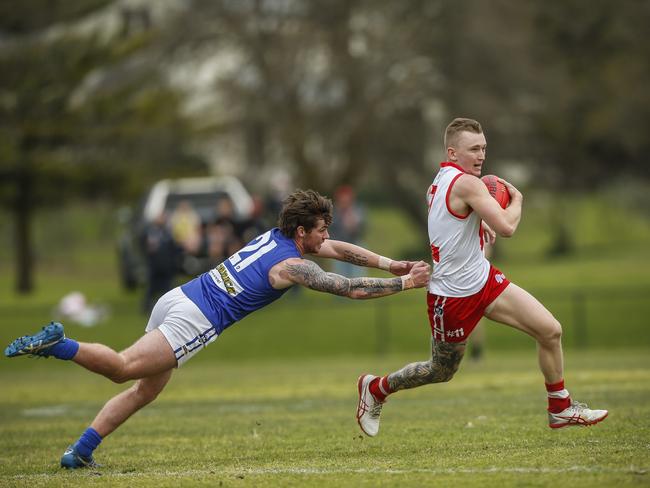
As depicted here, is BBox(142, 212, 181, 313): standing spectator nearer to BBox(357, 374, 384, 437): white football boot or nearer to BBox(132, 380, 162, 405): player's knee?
BBox(357, 374, 384, 437): white football boot

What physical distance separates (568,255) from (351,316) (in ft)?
47.3

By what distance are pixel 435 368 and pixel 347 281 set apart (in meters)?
1.07

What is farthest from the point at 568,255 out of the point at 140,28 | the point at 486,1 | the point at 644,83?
the point at 140,28

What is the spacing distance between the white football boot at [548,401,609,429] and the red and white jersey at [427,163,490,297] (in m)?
1.20

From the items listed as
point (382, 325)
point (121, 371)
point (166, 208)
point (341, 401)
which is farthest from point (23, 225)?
Answer: point (121, 371)

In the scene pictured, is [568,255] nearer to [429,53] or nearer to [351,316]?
[429,53]

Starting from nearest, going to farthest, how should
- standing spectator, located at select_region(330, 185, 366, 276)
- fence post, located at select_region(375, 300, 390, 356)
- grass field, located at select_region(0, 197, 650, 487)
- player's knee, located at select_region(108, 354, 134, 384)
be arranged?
grass field, located at select_region(0, 197, 650, 487), player's knee, located at select_region(108, 354, 134, 384), fence post, located at select_region(375, 300, 390, 356), standing spectator, located at select_region(330, 185, 366, 276)

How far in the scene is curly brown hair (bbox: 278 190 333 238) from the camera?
27.1ft

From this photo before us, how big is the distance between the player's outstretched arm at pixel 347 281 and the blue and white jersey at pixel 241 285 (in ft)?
0.48

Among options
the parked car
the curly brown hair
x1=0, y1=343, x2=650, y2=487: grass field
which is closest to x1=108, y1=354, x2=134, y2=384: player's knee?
x1=0, y1=343, x2=650, y2=487: grass field

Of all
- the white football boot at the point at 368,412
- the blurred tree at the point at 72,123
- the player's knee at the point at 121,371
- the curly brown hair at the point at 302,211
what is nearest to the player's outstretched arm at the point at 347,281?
the curly brown hair at the point at 302,211

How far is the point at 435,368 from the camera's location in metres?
8.63

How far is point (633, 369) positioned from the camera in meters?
16.2

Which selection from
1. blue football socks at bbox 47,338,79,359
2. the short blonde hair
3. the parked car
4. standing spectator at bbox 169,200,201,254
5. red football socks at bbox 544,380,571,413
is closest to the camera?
blue football socks at bbox 47,338,79,359
